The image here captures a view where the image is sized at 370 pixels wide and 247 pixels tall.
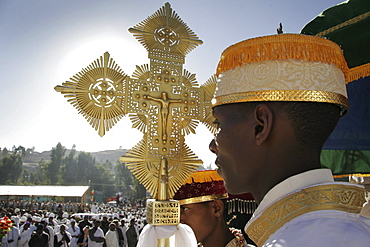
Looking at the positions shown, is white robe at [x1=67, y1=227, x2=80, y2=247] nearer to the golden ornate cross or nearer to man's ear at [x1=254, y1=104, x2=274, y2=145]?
the golden ornate cross

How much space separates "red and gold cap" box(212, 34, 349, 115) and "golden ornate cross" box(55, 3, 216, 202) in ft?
5.01

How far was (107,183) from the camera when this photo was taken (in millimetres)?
98688

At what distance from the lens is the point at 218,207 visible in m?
3.72

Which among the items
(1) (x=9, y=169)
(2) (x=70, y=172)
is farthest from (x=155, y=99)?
(2) (x=70, y=172)

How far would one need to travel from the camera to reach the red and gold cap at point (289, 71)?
1.38 metres

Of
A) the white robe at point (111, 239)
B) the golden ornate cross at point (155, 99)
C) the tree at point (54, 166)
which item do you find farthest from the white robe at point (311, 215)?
the tree at point (54, 166)

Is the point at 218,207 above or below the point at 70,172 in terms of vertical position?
below

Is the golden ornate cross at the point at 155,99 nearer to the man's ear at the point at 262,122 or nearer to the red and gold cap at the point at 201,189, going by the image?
the red and gold cap at the point at 201,189

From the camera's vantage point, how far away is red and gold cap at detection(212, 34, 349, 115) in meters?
1.38

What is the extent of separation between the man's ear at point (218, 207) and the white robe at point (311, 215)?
2.38 metres

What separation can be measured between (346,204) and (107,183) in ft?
335

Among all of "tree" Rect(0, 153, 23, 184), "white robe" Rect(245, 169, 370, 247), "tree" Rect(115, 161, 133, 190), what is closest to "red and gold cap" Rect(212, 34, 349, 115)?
"white robe" Rect(245, 169, 370, 247)

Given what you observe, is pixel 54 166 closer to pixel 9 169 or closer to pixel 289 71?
pixel 9 169

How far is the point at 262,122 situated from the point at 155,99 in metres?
1.74
